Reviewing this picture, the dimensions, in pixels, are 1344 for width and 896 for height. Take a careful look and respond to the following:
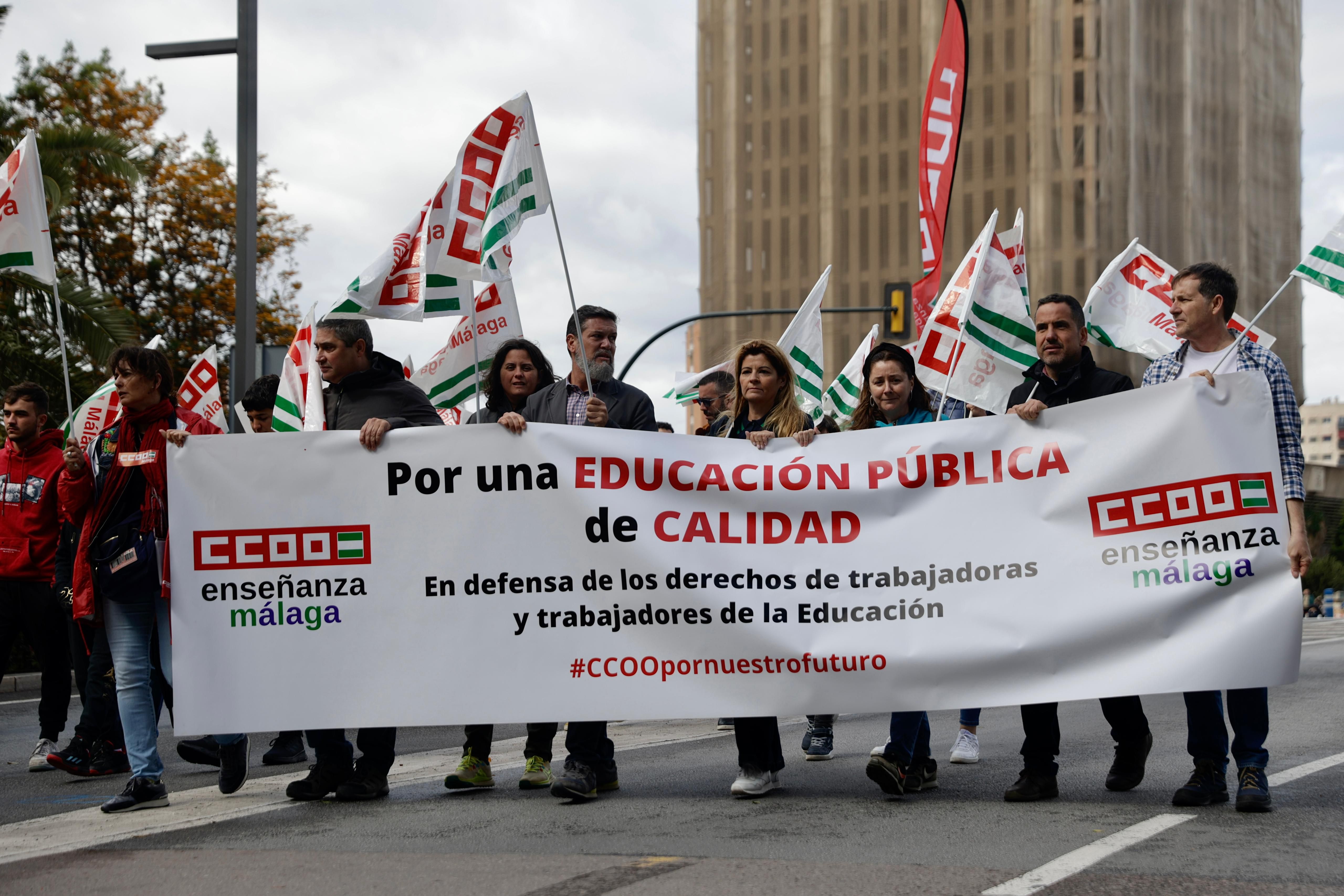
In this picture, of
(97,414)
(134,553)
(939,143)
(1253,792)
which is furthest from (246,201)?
(1253,792)

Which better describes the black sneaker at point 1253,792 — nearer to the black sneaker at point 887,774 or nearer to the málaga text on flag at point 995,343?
the black sneaker at point 887,774

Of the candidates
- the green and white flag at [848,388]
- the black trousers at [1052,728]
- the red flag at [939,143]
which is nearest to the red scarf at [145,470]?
the black trousers at [1052,728]

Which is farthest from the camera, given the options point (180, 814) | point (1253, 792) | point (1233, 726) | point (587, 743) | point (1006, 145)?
point (1006, 145)

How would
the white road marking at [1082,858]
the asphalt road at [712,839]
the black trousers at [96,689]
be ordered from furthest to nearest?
1. the black trousers at [96,689]
2. the asphalt road at [712,839]
3. the white road marking at [1082,858]

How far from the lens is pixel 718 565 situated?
6176 millimetres

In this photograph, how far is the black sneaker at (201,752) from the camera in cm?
736

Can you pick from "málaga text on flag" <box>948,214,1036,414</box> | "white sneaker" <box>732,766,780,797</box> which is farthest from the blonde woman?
"málaga text on flag" <box>948,214,1036,414</box>

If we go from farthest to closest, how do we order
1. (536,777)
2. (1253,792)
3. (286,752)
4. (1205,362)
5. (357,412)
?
1. (286,752)
2. (536,777)
3. (357,412)
4. (1205,362)
5. (1253,792)

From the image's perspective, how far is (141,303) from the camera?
29016mm

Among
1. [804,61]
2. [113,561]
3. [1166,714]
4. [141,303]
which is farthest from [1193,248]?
[113,561]

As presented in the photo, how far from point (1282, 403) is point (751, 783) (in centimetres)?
256

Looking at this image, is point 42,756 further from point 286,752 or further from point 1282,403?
point 1282,403

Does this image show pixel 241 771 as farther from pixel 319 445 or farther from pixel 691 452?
pixel 691 452

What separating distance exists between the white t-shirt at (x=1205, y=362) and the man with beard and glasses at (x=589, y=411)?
2.18m
